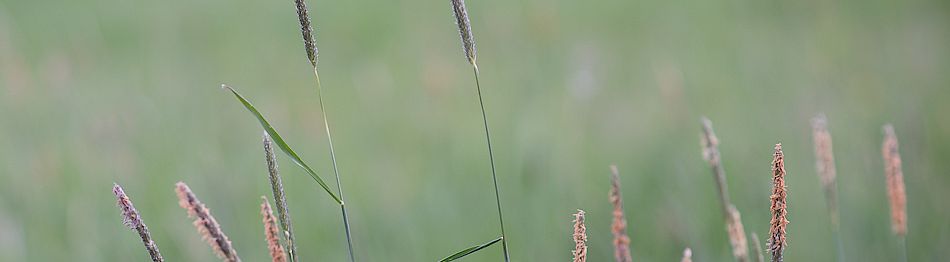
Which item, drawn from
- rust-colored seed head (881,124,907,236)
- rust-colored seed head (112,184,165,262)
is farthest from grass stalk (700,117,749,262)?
rust-colored seed head (112,184,165,262)

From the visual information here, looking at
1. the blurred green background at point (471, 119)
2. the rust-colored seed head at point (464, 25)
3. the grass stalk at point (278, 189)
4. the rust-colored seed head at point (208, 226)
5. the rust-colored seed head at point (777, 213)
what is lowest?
the rust-colored seed head at point (777, 213)

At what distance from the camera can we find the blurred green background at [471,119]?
82.3 inches

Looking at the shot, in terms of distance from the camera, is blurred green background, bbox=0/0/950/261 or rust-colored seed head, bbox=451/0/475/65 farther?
blurred green background, bbox=0/0/950/261

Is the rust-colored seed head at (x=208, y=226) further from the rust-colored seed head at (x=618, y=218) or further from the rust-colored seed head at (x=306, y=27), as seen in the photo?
the rust-colored seed head at (x=618, y=218)

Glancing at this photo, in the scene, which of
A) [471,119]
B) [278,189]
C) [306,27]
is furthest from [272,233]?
[471,119]

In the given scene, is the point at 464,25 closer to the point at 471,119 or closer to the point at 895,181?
the point at 895,181

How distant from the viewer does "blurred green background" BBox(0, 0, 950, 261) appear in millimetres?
2090

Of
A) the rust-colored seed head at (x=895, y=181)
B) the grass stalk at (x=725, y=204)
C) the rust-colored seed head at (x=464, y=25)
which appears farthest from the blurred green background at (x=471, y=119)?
the rust-colored seed head at (x=464, y=25)

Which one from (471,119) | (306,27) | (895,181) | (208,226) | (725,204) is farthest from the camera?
(471,119)

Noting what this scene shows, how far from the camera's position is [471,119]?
2.90m

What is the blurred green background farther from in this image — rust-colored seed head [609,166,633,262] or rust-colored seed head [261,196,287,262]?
rust-colored seed head [261,196,287,262]

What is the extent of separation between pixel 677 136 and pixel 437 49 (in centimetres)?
113

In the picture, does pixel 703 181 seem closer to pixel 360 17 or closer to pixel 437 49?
pixel 437 49

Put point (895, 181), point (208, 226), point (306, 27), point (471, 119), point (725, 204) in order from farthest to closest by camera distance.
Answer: point (471, 119), point (895, 181), point (725, 204), point (306, 27), point (208, 226)
